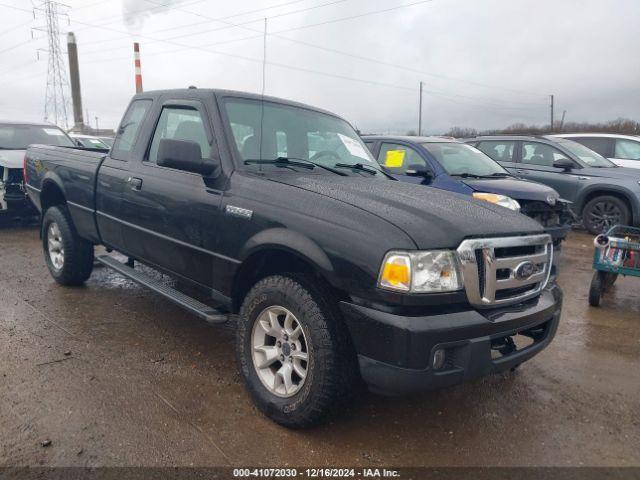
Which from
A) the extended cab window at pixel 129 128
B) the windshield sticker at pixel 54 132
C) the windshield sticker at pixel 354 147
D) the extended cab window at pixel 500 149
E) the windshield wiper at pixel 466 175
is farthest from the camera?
the extended cab window at pixel 500 149

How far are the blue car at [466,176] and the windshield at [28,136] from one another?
578 cm

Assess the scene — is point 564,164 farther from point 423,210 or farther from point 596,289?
point 423,210

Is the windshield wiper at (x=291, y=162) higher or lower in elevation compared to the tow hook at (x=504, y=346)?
higher

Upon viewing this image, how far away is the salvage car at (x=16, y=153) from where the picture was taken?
25.0ft

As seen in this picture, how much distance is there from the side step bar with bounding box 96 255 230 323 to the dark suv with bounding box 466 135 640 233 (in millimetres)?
7484

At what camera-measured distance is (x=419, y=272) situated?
7.47 feet

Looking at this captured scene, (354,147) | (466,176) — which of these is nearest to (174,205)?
(354,147)

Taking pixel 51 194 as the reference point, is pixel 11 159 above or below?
above

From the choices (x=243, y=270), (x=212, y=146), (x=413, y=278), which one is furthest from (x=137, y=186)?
(x=413, y=278)

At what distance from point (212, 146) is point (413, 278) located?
1.73 meters

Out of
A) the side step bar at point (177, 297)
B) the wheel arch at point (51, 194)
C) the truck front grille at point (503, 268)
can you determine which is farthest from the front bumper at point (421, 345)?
the wheel arch at point (51, 194)

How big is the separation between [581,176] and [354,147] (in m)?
6.48

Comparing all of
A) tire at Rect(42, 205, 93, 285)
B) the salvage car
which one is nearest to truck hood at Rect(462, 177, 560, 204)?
tire at Rect(42, 205, 93, 285)

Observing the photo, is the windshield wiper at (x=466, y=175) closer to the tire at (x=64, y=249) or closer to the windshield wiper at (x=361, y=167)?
the windshield wiper at (x=361, y=167)
